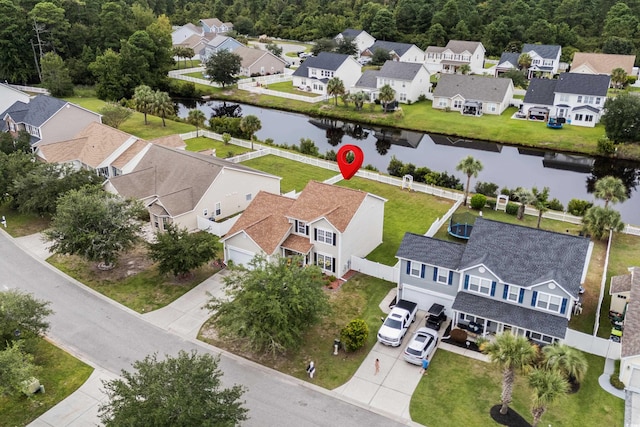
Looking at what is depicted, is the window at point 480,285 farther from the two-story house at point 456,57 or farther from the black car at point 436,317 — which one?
the two-story house at point 456,57

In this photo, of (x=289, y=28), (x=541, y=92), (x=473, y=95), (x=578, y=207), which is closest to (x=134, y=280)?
(x=578, y=207)

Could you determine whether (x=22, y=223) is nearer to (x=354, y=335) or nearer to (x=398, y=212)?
(x=354, y=335)

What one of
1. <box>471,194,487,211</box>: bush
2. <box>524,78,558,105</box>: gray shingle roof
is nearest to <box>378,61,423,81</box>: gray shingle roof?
<box>524,78,558,105</box>: gray shingle roof

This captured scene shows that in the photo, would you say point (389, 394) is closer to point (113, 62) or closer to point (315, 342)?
point (315, 342)

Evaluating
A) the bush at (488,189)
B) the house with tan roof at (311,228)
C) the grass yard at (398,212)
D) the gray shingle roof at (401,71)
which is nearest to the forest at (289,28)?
the gray shingle roof at (401,71)

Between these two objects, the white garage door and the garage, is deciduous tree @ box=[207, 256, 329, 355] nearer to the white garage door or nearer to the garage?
the garage
